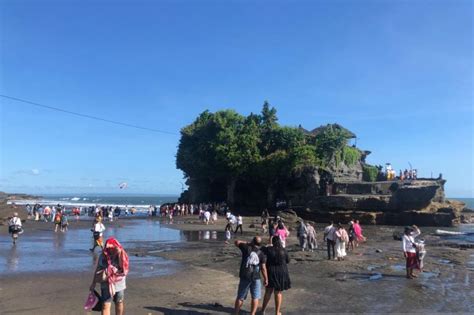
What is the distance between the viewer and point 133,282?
12992 millimetres

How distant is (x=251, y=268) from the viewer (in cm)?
933

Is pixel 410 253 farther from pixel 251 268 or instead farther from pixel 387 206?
pixel 387 206

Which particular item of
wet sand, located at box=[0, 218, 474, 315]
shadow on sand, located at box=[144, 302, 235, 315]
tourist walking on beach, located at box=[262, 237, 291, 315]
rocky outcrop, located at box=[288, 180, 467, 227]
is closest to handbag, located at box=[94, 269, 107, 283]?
wet sand, located at box=[0, 218, 474, 315]

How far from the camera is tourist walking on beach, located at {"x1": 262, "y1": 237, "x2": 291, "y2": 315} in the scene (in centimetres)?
948

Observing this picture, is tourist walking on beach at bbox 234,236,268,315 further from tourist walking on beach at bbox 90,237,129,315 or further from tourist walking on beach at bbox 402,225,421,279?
tourist walking on beach at bbox 402,225,421,279

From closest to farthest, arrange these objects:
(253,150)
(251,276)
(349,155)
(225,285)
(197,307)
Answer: (251,276), (197,307), (225,285), (253,150), (349,155)

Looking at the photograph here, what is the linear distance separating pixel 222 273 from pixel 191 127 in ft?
166

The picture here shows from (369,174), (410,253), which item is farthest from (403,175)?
(410,253)

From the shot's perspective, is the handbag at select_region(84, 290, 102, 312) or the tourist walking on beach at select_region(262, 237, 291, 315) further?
the tourist walking on beach at select_region(262, 237, 291, 315)

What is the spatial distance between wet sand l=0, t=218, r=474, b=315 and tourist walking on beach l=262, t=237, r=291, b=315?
2.79 feet

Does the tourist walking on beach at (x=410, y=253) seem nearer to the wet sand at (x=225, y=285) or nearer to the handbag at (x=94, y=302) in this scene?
the wet sand at (x=225, y=285)

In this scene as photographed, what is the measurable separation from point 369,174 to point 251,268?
60978 millimetres

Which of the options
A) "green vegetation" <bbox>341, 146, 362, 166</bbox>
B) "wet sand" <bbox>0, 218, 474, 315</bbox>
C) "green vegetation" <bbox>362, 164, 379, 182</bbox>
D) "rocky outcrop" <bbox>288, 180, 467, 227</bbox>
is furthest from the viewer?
"green vegetation" <bbox>362, 164, 379, 182</bbox>

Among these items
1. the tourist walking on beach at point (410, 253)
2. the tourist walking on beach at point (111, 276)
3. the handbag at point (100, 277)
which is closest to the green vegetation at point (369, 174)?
the tourist walking on beach at point (410, 253)
